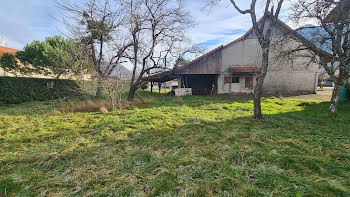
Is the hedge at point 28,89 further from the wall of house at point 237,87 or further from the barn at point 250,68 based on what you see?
the wall of house at point 237,87

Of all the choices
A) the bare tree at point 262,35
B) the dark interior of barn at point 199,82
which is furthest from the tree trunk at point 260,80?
the dark interior of barn at point 199,82

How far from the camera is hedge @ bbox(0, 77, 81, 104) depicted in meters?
9.34

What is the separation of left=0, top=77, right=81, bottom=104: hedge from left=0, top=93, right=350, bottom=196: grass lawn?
18.3ft

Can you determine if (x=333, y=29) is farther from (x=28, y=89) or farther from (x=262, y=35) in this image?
(x=28, y=89)

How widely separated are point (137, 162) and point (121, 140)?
1292 millimetres

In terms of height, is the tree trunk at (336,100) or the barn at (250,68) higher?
the barn at (250,68)

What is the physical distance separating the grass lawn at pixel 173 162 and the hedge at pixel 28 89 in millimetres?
5572

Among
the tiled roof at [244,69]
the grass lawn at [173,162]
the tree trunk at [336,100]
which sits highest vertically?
the tiled roof at [244,69]

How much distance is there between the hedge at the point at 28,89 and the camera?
30.6ft

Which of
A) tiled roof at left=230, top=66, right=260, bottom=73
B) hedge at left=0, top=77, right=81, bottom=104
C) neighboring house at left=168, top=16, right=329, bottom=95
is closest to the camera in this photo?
hedge at left=0, top=77, right=81, bottom=104

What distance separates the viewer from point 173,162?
2.60 metres

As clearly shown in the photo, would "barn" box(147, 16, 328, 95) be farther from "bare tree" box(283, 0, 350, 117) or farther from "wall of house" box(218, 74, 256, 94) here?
"bare tree" box(283, 0, 350, 117)

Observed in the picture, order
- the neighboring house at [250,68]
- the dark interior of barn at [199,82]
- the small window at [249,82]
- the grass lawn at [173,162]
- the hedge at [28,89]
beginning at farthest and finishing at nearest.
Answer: the dark interior of barn at [199,82] → the small window at [249,82] → the neighboring house at [250,68] → the hedge at [28,89] → the grass lawn at [173,162]

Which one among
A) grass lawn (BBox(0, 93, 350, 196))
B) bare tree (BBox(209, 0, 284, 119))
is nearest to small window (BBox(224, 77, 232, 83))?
bare tree (BBox(209, 0, 284, 119))
